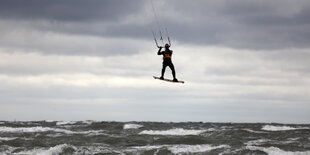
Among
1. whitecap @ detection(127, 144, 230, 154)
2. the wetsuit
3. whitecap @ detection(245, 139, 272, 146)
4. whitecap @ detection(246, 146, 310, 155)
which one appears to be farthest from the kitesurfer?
whitecap @ detection(246, 146, 310, 155)

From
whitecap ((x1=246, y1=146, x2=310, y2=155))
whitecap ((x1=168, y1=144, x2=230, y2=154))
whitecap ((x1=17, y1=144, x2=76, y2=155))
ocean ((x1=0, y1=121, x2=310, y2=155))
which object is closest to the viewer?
whitecap ((x1=246, y1=146, x2=310, y2=155))

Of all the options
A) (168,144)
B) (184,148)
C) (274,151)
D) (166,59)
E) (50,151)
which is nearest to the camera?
(274,151)

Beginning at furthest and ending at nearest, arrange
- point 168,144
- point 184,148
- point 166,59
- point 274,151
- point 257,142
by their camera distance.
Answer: point 168,144 → point 257,142 → point 166,59 → point 184,148 → point 274,151

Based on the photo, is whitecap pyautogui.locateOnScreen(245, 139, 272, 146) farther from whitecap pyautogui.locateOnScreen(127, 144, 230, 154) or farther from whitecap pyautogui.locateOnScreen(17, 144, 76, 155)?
whitecap pyautogui.locateOnScreen(17, 144, 76, 155)

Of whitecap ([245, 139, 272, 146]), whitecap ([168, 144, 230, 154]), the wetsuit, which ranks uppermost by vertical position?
the wetsuit

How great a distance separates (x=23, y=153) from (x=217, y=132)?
47.6ft

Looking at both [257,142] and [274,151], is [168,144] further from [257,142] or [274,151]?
[274,151]

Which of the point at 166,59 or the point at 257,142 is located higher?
the point at 166,59

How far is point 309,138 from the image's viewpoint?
108 feet

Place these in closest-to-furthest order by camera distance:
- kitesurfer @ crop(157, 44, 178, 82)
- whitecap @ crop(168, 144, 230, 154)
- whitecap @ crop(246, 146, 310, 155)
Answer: whitecap @ crop(246, 146, 310, 155)
whitecap @ crop(168, 144, 230, 154)
kitesurfer @ crop(157, 44, 178, 82)

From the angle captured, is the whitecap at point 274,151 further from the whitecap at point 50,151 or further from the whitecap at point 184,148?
the whitecap at point 50,151

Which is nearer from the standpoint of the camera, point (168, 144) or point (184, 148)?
point (184, 148)

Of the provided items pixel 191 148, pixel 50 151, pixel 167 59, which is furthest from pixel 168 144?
pixel 50 151

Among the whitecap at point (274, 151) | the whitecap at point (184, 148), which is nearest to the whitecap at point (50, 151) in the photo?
the whitecap at point (184, 148)
